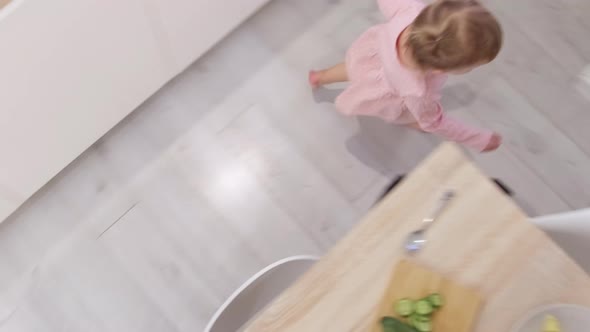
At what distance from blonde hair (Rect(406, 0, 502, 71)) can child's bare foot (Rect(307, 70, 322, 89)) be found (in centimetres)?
48

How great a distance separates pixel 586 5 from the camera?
1.62m

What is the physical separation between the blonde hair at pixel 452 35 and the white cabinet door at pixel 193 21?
50cm

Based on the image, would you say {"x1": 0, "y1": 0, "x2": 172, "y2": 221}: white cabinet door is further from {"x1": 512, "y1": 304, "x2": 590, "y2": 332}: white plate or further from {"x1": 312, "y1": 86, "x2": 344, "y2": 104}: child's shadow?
{"x1": 512, "y1": 304, "x2": 590, "y2": 332}: white plate

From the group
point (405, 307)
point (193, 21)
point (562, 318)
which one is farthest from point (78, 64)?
point (562, 318)

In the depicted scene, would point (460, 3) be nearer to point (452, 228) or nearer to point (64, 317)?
point (452, 228)

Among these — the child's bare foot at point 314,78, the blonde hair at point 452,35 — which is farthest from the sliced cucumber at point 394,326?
the child's bare foot at point 314,78

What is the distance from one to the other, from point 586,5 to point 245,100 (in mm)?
1020

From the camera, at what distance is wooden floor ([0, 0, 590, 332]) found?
4.58 ft

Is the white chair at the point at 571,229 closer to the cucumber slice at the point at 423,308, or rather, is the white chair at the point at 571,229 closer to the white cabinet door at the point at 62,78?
the cucumber slice at the point at 423,308

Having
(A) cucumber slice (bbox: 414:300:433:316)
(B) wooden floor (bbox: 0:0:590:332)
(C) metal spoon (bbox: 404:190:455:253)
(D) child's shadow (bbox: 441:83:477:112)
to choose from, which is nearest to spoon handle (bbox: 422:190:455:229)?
(C) metal spoon (bbox: 404:190:455:253)

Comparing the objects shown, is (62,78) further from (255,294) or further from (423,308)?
(423,308)

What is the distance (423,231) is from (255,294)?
1.03ft

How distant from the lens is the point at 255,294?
0.94m

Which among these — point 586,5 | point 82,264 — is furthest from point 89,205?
point 586,5
